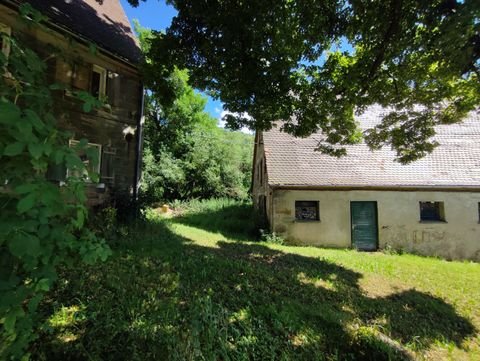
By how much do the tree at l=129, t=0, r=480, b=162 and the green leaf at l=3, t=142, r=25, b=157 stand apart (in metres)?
5.12

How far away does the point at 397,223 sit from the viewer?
12.1m

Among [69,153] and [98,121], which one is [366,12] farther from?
[98,121]

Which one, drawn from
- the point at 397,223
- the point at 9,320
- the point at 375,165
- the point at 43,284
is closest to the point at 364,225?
the point at 397,223

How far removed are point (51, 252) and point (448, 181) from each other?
14826 millimetres

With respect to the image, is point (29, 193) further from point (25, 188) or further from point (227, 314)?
point (227, 314)

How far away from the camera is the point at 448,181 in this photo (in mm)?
12203

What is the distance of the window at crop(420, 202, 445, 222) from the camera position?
40.7 ft

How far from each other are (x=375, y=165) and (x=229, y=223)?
7.73 m

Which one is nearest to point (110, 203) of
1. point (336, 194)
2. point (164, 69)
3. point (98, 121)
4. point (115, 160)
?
point (115, 160)

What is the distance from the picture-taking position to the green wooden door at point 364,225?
12219mm

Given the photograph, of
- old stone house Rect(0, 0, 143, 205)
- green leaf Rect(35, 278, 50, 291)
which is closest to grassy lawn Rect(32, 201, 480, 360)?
green leaf Rect(35, 278, 50, 291)

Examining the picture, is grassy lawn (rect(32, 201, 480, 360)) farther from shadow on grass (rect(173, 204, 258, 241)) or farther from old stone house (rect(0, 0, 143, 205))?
shadow on grass (rect(173, 204, 258, 241))

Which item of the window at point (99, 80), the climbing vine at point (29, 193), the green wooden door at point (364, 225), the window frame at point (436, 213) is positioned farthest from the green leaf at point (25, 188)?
the window frame at point (436, 213)

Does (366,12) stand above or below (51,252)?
above
